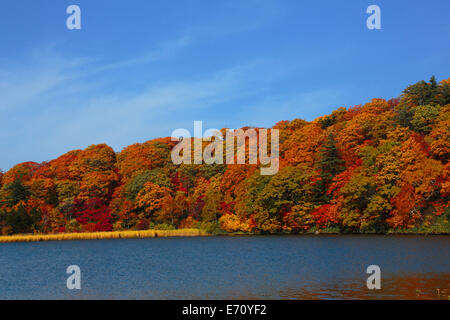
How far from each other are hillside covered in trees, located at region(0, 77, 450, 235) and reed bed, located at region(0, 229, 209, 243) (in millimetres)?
3144

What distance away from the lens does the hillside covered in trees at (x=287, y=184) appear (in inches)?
2016

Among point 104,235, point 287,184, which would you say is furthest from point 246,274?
point 104,235

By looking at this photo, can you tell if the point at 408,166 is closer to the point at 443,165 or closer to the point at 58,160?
the point at 443,165

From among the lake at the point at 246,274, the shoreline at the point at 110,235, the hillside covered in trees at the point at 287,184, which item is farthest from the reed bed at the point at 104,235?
the lake at the point at 246,274

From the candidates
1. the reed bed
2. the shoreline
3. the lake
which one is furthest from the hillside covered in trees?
the lake

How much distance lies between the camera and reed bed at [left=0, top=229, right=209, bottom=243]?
62156 mm

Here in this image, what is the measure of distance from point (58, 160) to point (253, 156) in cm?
4499

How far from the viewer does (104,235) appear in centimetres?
6306

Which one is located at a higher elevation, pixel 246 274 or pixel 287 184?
pixel 287 184

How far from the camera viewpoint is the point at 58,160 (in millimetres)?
94375

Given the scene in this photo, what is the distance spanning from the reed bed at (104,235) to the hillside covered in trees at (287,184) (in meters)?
3.14

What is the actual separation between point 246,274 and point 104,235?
42165mm

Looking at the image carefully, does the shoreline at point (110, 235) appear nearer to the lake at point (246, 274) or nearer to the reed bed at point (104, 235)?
the reed bed at point (104, 235)

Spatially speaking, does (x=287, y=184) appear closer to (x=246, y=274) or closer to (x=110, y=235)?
(x=110, y=235)
